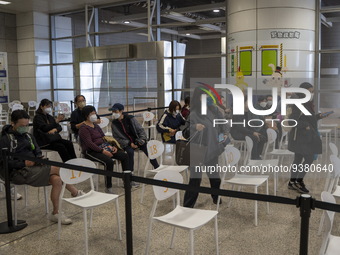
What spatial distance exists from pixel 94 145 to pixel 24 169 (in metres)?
1.17

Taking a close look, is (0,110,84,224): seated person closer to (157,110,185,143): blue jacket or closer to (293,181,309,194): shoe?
(157,110,185,143): blue jacket

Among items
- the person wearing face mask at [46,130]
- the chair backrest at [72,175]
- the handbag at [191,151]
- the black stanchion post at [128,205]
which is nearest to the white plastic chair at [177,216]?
the black stanchion post at [128,205]

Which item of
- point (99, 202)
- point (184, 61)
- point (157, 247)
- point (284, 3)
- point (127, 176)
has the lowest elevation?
point (157, 247)

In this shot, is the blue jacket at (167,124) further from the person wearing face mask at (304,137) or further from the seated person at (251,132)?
the person wearing face mask at (304,137)

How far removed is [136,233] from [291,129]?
2.61 meters

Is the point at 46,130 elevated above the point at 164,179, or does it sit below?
above

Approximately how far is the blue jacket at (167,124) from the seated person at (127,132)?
2.21 feet

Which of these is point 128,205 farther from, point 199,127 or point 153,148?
point 153,148

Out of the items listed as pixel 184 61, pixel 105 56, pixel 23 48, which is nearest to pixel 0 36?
pixel 23 48

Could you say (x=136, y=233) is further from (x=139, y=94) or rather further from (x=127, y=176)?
(x=139, y=94)

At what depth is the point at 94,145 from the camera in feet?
17.1

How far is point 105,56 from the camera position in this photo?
1260 cm

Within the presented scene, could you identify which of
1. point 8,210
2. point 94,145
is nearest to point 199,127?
point 94,145

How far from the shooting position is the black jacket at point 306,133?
5.07m
